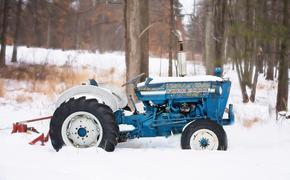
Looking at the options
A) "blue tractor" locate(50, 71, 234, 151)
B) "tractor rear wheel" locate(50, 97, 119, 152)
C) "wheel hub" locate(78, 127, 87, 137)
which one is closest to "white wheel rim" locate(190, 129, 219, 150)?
"blue tractor" locate(50, 71, 234, 151)

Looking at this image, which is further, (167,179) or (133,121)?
(133,121)

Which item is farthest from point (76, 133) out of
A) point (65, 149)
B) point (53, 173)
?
point (53, 173)

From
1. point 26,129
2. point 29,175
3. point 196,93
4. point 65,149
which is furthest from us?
point 26,129

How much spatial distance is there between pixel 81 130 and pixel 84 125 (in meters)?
0.08

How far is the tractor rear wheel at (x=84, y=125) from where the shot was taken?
546cm

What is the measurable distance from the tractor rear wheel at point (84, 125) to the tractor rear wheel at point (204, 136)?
0.93m

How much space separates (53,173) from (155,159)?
4.13ft

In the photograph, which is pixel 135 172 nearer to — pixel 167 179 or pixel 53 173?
→ pixel 167 179

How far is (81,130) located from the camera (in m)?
5.57

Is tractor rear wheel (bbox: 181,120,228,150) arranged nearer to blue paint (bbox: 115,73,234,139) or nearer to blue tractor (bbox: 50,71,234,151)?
blue tractor (bbox: 50,71,234,151)

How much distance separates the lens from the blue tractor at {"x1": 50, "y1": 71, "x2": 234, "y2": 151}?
551 centimetres

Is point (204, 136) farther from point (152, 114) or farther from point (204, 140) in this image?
point (152, 114)

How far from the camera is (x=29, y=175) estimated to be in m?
4.21

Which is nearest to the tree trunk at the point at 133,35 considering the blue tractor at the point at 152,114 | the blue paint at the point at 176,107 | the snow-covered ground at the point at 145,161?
the snow-covered ground at the point at 145,161
